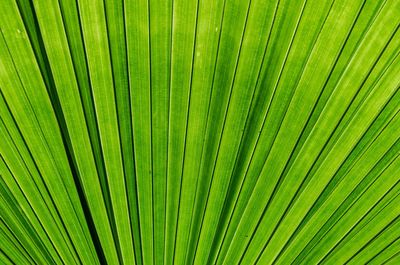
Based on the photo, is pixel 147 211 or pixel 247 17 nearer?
pixel 247 17

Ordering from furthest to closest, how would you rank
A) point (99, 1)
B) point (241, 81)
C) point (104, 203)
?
point (104, 203) → point (241, 81) → point (99, 1)

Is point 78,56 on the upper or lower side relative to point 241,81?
upper

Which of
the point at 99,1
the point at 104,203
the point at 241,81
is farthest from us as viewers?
the point at 104,203

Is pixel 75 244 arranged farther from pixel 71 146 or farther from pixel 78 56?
pixel 78 56

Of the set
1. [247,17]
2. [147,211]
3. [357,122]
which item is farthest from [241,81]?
[147,211]

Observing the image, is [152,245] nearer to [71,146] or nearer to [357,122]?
[71,146]

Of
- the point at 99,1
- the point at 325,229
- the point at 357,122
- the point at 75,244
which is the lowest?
the point at 325,229

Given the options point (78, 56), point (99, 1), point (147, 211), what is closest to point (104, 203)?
point (147, 211)
